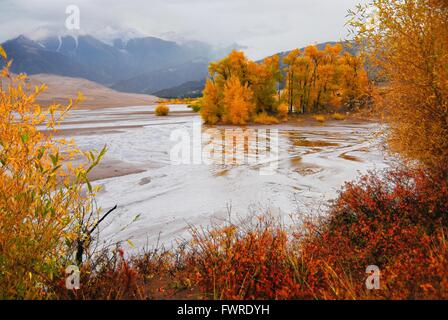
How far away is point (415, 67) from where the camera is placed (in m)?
8.51

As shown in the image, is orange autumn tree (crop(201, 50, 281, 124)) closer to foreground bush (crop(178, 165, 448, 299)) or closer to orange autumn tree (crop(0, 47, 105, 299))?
foreground bush (crop(178, 165, 448, 299))

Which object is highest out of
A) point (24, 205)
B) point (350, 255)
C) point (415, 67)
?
point (415, 67)

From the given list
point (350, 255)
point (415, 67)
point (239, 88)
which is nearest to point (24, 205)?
point (350, 255)

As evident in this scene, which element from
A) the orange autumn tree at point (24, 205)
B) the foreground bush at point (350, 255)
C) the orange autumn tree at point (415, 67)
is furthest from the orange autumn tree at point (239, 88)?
the orange autumn tree at point (24, 205)

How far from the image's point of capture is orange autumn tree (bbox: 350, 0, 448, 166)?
830 cm

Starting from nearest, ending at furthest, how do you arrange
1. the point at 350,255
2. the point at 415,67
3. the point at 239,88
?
the point at 350,255, the point at 415,67, the point at 239,88

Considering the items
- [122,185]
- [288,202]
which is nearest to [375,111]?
[288,202]

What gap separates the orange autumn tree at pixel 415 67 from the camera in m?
8.30

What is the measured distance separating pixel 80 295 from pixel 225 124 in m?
44.4

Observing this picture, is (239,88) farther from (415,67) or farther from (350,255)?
(350,255)
